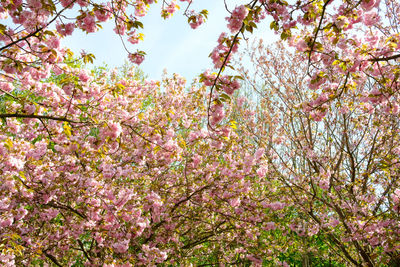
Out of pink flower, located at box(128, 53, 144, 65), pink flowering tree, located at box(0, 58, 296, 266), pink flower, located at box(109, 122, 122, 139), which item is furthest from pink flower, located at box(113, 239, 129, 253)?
pink flower, located at box(128, 53, 144, 65)

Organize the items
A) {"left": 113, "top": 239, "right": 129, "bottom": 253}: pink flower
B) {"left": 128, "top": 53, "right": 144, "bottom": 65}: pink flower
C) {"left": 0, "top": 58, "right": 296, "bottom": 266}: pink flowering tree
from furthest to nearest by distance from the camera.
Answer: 1. {"left": 113, "top": 239, "right": 129, "bottom": 253}: pink flower
2. {"left": 128, "top": 53, "right": 144, "bottom": 65}: pink flower
3. {"left": 0, "top": 58, "right": 296, "bottom": 266}: pink flowering tree

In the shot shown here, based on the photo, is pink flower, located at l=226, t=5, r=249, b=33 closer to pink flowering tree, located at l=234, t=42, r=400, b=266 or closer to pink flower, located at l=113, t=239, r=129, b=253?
pink flowering tree, located at l=234, t=42, r=400, b=266

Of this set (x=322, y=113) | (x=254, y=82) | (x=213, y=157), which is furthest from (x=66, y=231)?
(x=254, y=82)

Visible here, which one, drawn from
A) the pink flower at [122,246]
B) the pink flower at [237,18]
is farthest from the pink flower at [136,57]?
the pink flower at [122,246]

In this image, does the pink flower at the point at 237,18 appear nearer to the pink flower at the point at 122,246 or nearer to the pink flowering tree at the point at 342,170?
the pink flowering tree at the point at 342,170

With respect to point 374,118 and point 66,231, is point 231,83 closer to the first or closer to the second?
point 66,231

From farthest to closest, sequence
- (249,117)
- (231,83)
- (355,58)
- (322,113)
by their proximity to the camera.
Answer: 1. (249,117)
2. (322,113)
3. (355,58)
4. (231,83)

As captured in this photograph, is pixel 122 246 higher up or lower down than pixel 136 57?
lower down

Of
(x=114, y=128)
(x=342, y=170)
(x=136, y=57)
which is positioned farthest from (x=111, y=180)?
(x=342, y=170)

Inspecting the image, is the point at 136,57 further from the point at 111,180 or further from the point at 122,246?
the point at 122,246

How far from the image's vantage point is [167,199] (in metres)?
6.05

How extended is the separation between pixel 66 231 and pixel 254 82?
6.14 metres

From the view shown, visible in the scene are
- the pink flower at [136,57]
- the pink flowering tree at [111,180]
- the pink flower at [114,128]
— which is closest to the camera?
the pink flower at [114,128]

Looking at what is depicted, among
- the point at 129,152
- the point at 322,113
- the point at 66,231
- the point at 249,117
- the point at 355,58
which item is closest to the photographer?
the point at 355,58
